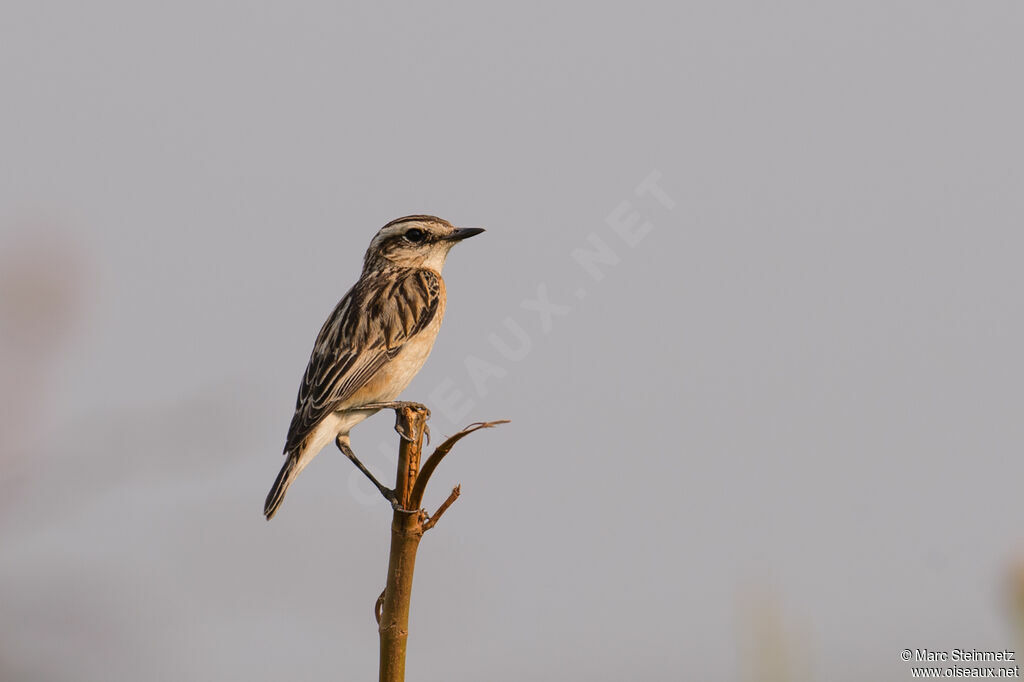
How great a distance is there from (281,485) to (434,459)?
2974mm

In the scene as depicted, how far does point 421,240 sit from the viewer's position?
26.6 feet

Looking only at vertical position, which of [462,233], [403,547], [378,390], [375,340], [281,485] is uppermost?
[462,233]

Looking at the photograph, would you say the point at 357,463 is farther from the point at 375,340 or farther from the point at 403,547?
the point at 403,547

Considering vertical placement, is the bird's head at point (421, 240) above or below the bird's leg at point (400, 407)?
above

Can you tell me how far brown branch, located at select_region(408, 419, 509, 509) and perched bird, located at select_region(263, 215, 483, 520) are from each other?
240 centimetres

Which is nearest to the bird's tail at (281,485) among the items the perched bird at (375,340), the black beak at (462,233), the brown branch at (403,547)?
the perched bird at (375,340)

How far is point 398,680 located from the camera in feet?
9.94

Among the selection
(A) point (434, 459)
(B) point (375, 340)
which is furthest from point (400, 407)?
(A) point (434, 459)

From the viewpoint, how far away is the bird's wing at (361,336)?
651cm

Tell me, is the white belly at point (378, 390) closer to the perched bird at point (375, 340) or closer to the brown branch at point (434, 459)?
the perched bird at point (375, 340)

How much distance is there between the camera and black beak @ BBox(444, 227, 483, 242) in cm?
791

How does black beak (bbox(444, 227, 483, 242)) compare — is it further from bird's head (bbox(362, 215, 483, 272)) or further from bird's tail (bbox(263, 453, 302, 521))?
bird's tail (bbox(263, 453, 302, 521))

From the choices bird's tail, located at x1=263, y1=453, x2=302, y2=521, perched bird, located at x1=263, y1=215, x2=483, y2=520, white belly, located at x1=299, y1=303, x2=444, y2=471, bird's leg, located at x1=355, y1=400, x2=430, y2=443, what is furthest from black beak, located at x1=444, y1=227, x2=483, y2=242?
bird's tail, located at x1=263, y1=453, x2=302, y2=521

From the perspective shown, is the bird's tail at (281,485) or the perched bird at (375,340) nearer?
the bird's tail at (281,485)
